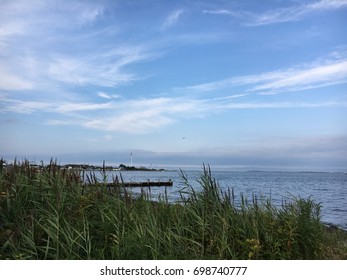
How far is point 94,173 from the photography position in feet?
21.8

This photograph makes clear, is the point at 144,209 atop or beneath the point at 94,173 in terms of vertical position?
beneath

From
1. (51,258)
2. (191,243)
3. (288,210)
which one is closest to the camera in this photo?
(51,258)

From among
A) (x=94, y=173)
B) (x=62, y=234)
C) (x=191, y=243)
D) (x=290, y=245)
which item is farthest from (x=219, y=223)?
(x=94, y=173)

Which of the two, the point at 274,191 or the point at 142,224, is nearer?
the point at 142,224

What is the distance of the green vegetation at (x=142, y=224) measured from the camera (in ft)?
15.0

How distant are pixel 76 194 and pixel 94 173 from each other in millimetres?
796

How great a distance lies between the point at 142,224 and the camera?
5.00 meters

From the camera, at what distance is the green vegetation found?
4562 mm

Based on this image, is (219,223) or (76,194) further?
(76,194)
